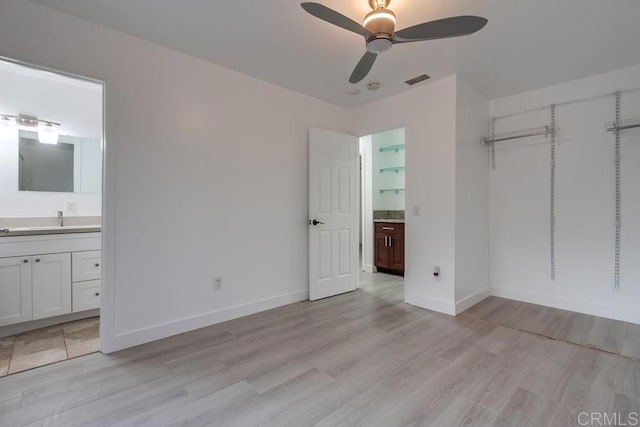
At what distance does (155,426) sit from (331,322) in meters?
1.71

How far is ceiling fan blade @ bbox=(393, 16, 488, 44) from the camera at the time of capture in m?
1.69

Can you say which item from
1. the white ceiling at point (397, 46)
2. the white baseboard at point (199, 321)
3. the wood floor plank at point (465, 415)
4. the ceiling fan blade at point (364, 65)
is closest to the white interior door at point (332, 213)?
the white baseboard at point (199, 321)

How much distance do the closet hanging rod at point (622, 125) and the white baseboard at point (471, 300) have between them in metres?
2.13

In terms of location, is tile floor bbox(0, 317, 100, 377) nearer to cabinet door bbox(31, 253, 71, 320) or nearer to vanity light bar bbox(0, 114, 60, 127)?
cabinet door bbox(31, 253, 71, 320)

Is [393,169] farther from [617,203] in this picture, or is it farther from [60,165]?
[60,165]

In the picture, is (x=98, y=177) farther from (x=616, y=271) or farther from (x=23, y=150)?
(x=616, y=271)

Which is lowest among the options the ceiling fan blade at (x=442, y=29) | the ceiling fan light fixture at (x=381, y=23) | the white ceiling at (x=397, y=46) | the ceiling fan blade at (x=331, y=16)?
the ceiling fan blade at (x=442, y=29)

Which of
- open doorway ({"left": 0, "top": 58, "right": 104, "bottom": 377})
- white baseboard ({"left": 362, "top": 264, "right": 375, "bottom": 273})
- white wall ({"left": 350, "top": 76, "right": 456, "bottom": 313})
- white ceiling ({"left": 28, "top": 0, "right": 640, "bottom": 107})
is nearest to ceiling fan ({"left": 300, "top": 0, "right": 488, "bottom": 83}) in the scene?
white ceiling ({"left": 28, "top": 0, "right": 640, "bottom": 107})

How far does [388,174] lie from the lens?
545cm

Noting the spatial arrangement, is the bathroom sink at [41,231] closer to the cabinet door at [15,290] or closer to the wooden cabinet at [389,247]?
the cabinet door at [15,290]

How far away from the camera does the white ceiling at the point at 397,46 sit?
6.74 feet

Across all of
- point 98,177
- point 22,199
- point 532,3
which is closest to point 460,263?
point 532,3

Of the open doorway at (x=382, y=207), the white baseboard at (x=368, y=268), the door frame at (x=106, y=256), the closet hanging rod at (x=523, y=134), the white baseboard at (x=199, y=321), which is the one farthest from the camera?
the white baseboard at (x=368, y=268)

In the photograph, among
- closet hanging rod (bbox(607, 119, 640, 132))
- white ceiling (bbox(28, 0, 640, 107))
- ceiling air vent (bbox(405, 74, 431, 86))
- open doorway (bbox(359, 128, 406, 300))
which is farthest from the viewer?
open doorway (bbox(359, 128, 406, 300))
